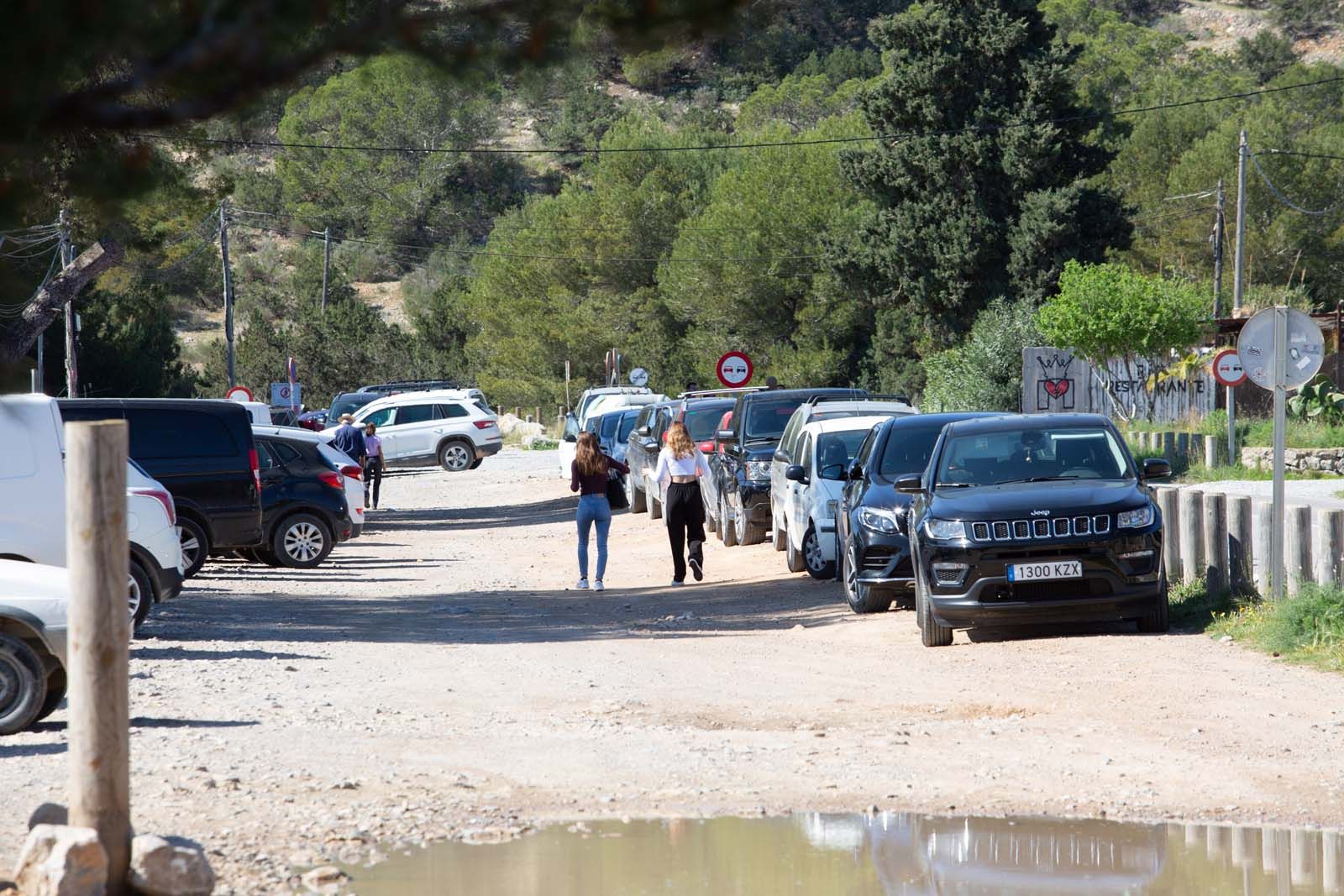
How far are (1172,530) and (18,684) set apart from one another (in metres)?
9.78

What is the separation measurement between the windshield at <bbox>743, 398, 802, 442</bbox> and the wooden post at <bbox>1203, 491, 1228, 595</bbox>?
30.0 feet

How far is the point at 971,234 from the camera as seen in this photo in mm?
48594

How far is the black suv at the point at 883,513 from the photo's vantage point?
1463 cm

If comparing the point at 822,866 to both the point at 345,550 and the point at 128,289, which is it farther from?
the point at 128,289

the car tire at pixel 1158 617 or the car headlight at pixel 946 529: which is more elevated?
the car headlight at pixel 946 529

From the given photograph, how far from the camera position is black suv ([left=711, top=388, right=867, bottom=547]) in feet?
72.3

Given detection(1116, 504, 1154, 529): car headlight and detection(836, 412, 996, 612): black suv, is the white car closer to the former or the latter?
detection(836, 412, 996, 612): black suv

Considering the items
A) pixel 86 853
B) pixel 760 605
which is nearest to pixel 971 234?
pixel 760 605

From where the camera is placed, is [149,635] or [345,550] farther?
[345,550]

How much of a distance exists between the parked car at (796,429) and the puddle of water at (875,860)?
11.9 m

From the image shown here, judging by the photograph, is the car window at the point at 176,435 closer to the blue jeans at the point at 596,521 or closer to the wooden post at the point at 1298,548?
the blue jeans at the point at 596,521

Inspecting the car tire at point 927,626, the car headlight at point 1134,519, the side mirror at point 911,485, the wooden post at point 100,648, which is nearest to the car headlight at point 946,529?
the car tire at point 927,626

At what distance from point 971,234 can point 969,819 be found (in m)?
42.8

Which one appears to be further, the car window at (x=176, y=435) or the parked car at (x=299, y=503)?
the parked car at (x=299, y=503)
